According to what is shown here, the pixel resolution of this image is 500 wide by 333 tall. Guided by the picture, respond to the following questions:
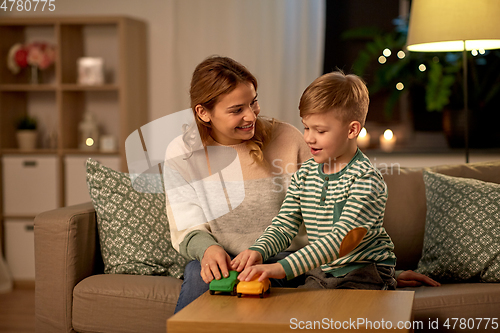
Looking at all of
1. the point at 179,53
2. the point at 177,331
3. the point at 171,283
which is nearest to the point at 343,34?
the point at 179,53

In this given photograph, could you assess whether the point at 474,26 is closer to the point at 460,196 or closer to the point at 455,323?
the point at 460,196

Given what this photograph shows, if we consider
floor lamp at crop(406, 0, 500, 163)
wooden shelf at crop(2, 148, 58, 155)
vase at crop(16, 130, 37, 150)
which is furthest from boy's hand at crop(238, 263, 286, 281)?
vase at crop(16, 130, 37, 150)

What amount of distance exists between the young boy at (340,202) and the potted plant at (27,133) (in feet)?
7.90

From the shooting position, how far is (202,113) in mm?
1569

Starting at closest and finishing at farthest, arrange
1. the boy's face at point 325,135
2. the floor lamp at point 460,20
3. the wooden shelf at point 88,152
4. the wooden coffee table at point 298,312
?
the wooden coffee table at point 298,312 < the boy's face at point 325,135 < the floor lamp at point 460,20 < the wooden shelf at point 88,152

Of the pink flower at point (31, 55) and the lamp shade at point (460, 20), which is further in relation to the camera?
the pink flower at point (31, 55)

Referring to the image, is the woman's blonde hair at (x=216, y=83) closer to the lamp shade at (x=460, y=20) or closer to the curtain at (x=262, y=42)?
the lamp shade at (x=460, y=20)

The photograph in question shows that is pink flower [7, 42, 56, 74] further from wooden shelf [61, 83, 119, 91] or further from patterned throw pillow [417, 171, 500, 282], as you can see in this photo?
patterned throw pillow [417, 171, 500, 282]

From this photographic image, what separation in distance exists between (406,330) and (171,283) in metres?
0.95

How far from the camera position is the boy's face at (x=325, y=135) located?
1282 millimetres

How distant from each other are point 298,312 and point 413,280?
80cm

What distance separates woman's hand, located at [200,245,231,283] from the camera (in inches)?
46.4

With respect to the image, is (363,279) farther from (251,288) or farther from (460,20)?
(460,20)

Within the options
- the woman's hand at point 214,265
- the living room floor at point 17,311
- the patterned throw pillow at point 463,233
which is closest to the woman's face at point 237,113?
the woman's hand at point 214,265
